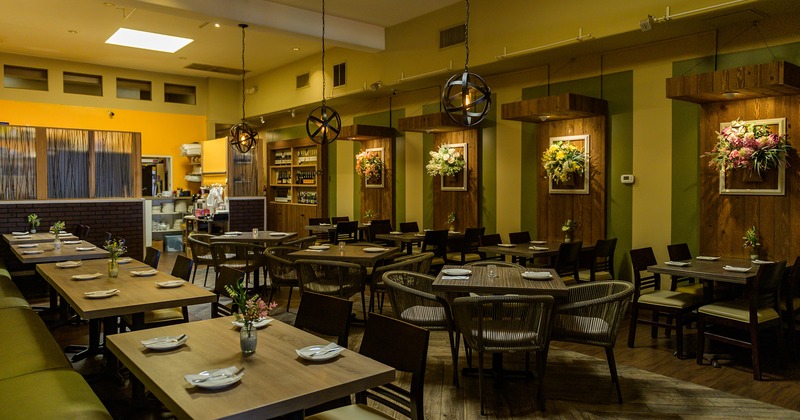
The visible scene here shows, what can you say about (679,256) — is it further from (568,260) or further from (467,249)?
(467,249)

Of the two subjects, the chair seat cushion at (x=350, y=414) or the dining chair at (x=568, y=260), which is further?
the dining chair at (x=568, y=260)

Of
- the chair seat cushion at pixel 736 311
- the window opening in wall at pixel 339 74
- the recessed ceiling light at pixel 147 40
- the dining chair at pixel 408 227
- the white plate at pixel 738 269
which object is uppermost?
the recessed ceiling light at pixel 147 40

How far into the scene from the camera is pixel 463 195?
8.76 m

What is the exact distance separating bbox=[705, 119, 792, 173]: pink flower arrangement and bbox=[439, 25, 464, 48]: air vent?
3.77 meters

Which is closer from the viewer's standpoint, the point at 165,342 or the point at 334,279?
the point at 165,342

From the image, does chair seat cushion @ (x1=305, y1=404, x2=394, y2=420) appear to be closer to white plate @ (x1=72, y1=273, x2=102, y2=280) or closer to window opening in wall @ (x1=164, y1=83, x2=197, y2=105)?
white plate @ (x1=72, y1=273, x2=102, y2=280)

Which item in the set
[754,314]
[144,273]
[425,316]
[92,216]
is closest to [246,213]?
[92,216]

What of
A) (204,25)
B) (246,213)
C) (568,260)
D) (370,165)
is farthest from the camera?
(246,213)

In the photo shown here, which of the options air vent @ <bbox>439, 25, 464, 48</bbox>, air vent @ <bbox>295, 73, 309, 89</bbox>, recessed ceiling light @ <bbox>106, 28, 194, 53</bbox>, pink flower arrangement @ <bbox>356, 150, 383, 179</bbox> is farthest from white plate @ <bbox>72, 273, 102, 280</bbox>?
air vent @ <bbox>295, 73, 309, 89</bbox>

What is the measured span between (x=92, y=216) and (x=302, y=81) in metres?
4.74

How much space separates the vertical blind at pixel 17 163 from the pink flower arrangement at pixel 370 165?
5097 mm

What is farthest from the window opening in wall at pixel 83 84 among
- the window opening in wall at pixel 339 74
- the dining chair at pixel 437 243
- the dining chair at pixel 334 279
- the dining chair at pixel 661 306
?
the dining chair at pixel 661 306

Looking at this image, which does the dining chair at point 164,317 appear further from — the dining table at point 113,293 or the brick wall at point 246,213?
the brick wall at point 246,213

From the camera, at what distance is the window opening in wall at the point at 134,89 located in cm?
1282
